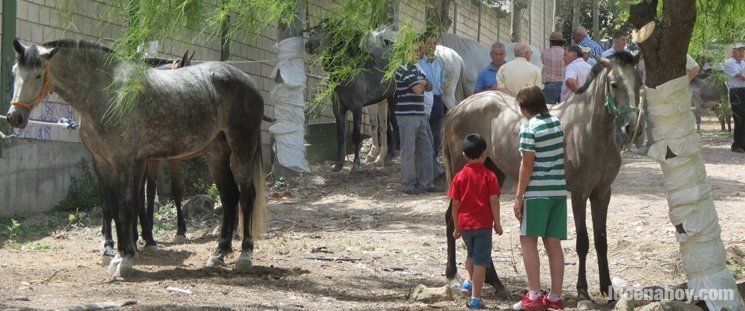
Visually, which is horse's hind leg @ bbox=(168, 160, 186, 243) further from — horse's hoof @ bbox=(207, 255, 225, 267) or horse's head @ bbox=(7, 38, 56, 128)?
horse's head @ bbox=(7, 38, 56, 128)

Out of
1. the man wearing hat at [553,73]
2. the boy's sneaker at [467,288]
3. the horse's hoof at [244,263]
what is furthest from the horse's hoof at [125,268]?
the man wearing hat at [553,73]

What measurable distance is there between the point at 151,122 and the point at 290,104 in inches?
289

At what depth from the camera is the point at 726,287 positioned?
7.57 m

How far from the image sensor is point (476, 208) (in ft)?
25.2

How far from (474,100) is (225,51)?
871cm

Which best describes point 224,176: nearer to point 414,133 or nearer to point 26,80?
point 26,80

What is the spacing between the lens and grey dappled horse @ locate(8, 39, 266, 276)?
8.98 m

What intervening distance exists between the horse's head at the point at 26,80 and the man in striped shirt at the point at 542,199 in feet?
13.0

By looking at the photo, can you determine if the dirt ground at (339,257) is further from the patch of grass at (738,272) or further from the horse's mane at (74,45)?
the horse's mane at (74,45)

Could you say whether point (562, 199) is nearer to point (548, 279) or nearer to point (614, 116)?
point (614, 116)

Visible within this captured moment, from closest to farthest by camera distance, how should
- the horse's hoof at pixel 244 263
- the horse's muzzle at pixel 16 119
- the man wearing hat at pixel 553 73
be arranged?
the horse's muzzle at pixel 16 119 < the horse's hoof at pixel 244 263 < the man wearing hat at pixel 553 73

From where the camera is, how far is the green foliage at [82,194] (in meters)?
13.8

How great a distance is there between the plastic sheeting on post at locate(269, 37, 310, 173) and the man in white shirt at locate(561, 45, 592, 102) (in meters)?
4.06

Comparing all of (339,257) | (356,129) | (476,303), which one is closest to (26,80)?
(339,257)
